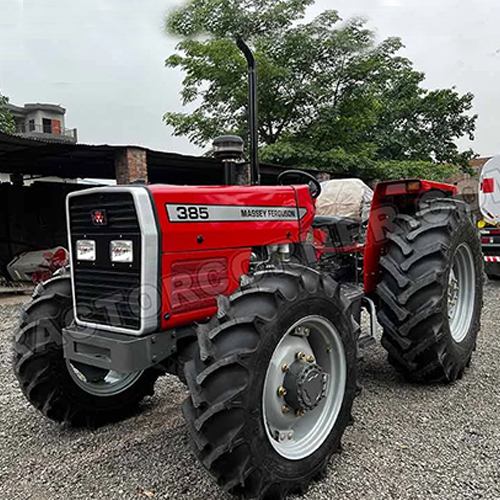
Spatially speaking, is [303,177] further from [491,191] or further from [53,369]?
[491,191]

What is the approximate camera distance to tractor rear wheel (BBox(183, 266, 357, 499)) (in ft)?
6.37

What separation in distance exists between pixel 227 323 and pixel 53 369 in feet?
4.24

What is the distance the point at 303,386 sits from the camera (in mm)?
2260

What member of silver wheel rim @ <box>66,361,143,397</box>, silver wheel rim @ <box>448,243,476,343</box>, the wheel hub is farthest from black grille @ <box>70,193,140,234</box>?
silver wheel rim @ <box>448,243,476,343</box>

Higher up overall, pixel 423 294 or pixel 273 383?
pixel 423 294

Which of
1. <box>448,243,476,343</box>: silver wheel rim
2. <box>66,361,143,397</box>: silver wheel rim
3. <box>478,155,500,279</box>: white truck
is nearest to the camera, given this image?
<box>66,361,143,397</box>: silver wheel rim

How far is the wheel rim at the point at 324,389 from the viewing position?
2.24m

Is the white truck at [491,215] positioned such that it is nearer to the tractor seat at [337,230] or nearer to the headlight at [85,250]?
the tractor seat at [337,230]

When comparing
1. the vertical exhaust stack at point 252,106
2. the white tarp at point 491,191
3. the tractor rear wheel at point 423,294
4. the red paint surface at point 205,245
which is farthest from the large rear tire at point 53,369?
the white tarp at point 491,191

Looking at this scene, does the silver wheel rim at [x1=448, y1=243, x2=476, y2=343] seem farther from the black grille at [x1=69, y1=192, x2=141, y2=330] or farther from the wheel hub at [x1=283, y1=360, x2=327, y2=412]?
the black grille at [x1=69, y1=192, x2=141, y2=330]

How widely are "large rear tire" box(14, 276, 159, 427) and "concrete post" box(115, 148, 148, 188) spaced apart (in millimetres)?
6646

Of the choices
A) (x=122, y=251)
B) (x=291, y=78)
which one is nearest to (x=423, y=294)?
(x=122, y=251)

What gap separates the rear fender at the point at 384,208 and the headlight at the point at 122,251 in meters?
1.89

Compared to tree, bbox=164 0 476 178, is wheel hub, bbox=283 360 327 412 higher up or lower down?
lower down
